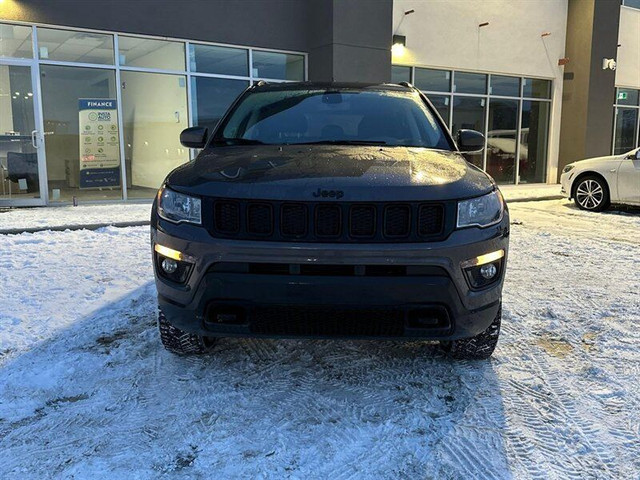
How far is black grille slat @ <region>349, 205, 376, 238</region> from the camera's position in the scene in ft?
8.21

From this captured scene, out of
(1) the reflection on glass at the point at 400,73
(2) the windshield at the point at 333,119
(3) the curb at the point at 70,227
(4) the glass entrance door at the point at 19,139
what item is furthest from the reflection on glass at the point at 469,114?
(2) the windshield at the point at 333,119

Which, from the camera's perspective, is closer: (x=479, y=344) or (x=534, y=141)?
(x=479, y=344)

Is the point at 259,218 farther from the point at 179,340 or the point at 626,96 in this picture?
the point at 626,96

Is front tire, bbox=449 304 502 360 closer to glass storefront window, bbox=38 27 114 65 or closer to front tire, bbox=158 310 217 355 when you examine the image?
front tire, bbox=158 310 217 355

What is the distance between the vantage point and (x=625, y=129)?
1794 centimetres

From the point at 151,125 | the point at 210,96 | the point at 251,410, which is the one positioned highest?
the point at 210,96

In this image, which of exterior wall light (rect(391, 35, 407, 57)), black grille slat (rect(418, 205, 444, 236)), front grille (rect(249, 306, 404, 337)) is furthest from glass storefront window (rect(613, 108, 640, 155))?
front grille (rect(249, 306, 404, 337))

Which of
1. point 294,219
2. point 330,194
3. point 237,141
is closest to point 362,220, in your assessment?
point 330,194

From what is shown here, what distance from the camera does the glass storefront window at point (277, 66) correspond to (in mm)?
11820

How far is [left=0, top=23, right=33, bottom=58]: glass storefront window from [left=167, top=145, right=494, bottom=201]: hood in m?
8.52

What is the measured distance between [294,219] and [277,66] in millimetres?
10428

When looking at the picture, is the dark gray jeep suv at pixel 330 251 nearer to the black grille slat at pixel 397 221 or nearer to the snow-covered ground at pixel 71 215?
the black grille slat at pixel 397 221

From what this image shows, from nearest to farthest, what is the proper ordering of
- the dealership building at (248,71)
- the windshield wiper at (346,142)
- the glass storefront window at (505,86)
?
the windshield wiper at (346,142), the dealership building at (248,71), the glass storefront window at (505,86)

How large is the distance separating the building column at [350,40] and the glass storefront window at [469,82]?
111 inches
